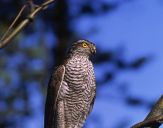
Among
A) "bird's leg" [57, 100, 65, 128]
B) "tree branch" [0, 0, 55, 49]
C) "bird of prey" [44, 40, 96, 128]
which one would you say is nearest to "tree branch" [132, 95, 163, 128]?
"tree branch" [0, 0, 55, 49]

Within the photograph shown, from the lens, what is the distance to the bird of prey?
228 inches

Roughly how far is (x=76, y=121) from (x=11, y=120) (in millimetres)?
15334

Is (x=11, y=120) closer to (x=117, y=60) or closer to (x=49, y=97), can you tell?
(x=117, y=60)

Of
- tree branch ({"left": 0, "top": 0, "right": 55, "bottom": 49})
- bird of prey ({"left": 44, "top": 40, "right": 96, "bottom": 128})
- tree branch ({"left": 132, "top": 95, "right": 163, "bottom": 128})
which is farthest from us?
bird of prey ({"left": 44, "top": 40, "right": 96, "bottom": 128})

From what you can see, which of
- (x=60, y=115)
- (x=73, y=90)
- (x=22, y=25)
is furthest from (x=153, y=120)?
(x=60, y=115)

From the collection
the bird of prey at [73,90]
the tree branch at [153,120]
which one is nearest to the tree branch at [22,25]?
the tree branch at [153,120]

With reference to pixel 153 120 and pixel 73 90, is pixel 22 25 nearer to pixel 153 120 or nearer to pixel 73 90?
pixel 153 120

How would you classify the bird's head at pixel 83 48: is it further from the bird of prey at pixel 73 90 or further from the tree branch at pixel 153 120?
the tree branch at pixel 153 120

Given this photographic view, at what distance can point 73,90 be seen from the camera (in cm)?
578

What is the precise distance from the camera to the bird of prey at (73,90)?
5.79 metres

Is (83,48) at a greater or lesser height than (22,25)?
greater

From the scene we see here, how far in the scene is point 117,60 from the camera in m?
18.3

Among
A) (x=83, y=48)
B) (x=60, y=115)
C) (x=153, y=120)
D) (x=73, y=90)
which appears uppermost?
(x=83, y=48)

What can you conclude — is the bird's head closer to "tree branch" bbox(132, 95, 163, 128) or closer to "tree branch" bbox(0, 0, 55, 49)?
"tree branch" bbox(132, 95, 163, 128)
